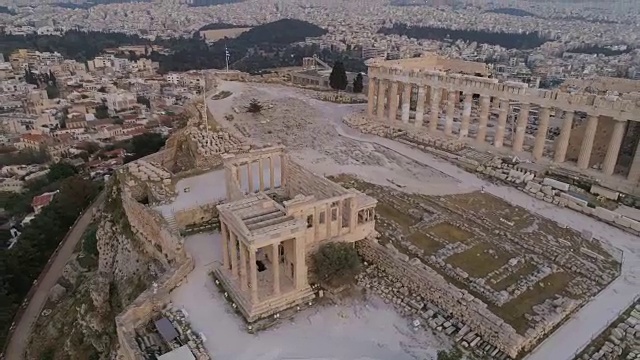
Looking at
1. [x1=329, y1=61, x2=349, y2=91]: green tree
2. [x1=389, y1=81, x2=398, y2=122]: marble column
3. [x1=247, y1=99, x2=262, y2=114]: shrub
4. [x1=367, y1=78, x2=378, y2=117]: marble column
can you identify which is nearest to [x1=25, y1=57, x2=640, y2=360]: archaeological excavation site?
[x1=389, y1=81, x2=398, y2=122]: marble column

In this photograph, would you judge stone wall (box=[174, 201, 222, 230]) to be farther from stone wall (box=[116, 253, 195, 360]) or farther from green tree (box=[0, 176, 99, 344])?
green tree (box=[0, 176, 99, 344])

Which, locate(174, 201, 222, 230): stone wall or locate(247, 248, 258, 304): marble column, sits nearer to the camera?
locate(247, 248, 258, 304): marble column

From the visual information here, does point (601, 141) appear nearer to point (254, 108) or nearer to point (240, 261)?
point (240, 261)

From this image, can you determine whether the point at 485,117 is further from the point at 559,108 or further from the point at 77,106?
the point at 77,106

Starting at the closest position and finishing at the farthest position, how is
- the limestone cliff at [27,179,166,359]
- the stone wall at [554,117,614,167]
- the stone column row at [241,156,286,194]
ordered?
1. the limestone cliff at [27,179,166,359]
2. the stone column row at [241,156,286,194]
3. the stone wall at [554,117,614,167]

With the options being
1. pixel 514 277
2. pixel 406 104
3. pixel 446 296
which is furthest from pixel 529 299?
pixel 406 104
